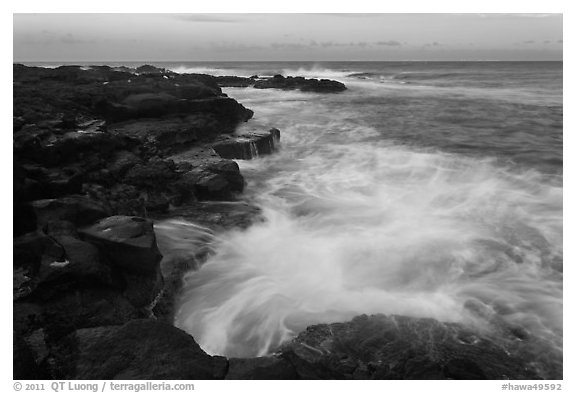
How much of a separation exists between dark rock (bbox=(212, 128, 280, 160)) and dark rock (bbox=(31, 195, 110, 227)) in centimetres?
571

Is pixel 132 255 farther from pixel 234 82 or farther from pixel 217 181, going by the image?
pixel 234 82

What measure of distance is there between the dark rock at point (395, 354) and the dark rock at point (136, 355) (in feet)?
3.26

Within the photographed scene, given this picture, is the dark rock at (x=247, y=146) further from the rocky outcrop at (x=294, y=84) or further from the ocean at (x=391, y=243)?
the rocky outcrop at (x=294, y=84)

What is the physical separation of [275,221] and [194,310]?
9.71 ft

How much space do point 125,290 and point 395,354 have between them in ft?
11.2

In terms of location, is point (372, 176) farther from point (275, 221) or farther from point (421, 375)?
point (421, 375)

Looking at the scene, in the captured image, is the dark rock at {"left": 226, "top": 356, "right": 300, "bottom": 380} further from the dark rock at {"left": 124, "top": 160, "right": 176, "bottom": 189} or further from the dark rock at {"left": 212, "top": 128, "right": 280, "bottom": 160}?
the dark rock at {"left": 212, "top": 128, "right": 280, "bottom": 160}

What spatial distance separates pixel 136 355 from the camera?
3.78 metres

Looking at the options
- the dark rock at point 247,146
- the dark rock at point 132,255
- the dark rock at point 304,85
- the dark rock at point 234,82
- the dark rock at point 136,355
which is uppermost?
the dark rock at point 234,82

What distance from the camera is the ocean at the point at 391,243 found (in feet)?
17.4

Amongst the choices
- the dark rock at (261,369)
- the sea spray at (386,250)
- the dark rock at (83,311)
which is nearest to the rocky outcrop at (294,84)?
the sea spray at (386,250)

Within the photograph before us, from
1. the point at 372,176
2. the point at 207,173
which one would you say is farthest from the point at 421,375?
the point at 372,176

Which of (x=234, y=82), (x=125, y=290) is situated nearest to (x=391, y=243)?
(x=125, y=290)

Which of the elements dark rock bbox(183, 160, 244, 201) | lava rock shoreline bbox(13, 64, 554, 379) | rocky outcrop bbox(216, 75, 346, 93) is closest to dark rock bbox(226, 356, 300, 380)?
lava rock shoreline bbox(13, 64, 554, 379)
